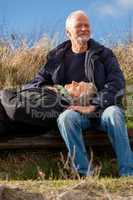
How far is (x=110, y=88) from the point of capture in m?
7.18

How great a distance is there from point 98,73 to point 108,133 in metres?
0.68

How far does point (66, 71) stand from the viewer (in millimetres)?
7582

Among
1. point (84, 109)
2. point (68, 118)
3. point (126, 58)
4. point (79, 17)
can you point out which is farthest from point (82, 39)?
point (126, 58)

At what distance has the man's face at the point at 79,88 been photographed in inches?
287

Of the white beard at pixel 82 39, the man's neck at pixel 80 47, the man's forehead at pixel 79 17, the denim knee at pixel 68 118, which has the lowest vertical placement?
the denim knee at pixel 68 118

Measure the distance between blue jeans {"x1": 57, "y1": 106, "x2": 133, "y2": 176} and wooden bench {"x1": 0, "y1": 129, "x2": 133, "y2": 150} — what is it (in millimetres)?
615

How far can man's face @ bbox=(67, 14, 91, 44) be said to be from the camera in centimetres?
746

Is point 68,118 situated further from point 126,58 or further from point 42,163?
point 126,58

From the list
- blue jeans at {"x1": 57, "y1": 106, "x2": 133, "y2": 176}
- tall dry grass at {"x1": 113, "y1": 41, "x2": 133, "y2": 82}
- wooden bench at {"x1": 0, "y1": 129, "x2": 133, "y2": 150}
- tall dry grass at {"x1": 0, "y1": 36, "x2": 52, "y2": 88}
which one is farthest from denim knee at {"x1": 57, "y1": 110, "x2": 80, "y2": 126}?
tall dry grass at {"x1": 113, "y1": 41, "x2": 133, "y2": 82}

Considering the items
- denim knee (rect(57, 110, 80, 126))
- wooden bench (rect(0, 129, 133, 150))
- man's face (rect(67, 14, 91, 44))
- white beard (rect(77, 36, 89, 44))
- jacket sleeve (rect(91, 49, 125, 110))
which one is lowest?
wooden bench (rect(0, 129, 133, 150))

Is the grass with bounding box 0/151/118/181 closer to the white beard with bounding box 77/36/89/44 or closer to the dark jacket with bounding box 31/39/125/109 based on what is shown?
the dark jacket with bounding box 31/39/125/109

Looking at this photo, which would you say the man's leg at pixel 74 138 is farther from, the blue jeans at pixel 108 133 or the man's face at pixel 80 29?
the man's face at pixel 80 29

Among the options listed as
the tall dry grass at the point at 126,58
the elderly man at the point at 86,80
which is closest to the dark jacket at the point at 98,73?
the elderly man at the point at 86,80

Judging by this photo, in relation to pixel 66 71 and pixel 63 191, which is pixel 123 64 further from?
pixel 63 191
